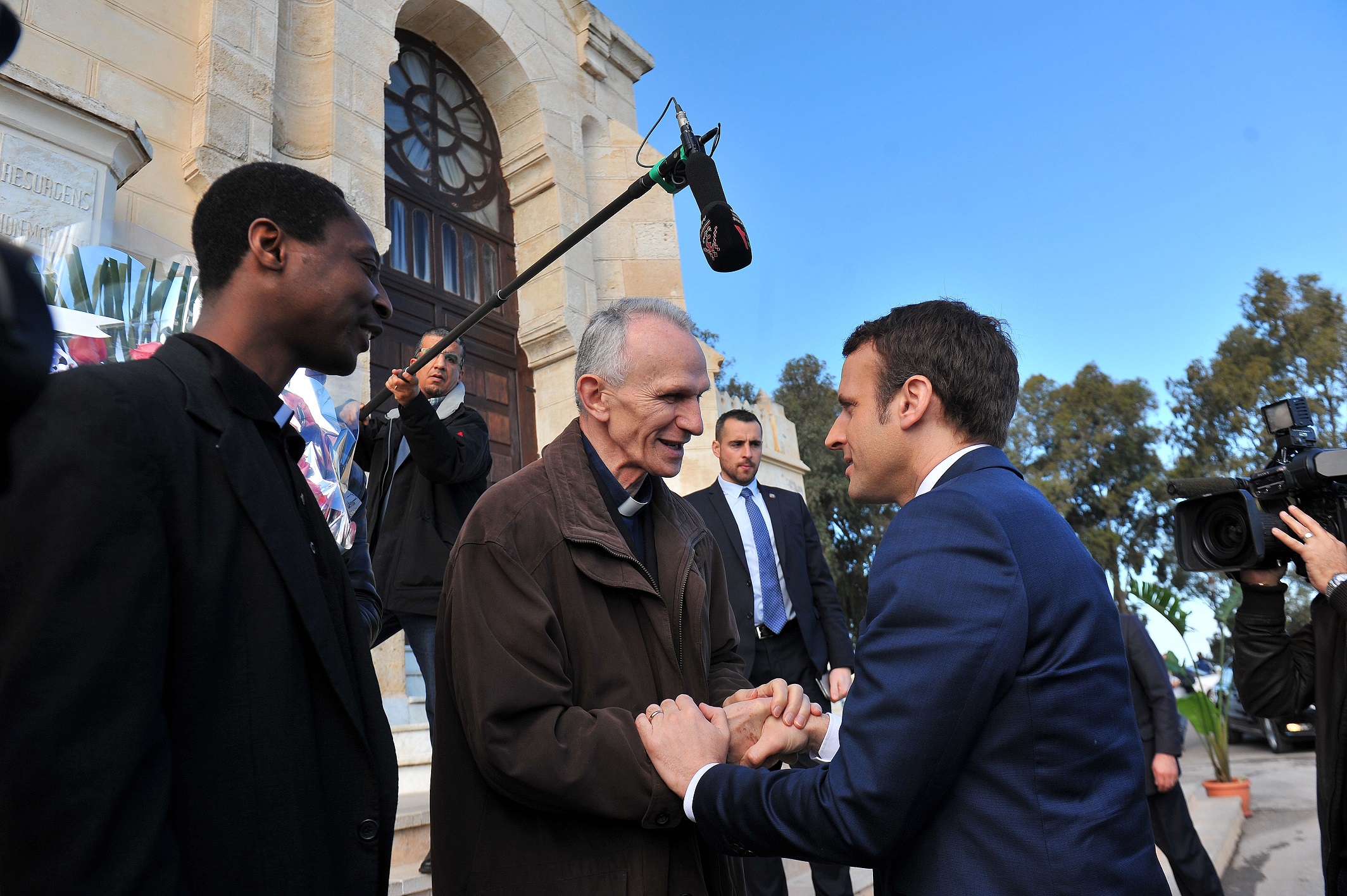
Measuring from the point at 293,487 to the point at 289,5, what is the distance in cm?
705

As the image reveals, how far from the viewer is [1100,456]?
34125 millimetres

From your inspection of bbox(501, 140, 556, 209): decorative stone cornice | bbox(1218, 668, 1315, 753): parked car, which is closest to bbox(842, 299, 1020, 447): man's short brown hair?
bbox(501, 140, 556, 209): decorative stone cornice

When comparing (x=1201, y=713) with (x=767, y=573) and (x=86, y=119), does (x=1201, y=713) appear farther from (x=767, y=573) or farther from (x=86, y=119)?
(x=86, y=119)

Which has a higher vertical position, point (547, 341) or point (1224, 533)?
point (547, 341)

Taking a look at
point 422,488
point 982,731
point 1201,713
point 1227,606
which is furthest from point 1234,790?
point 982,731

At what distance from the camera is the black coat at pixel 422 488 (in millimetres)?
4410

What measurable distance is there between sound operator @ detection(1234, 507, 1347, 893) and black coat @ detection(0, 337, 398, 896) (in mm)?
2863

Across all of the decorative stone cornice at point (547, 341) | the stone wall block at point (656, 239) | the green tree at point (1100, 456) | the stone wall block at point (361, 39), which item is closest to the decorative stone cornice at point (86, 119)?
the stone wall block at point (361, 39)

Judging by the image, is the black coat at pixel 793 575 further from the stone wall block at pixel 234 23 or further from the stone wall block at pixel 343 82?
the stone wall block at pixel 234 23

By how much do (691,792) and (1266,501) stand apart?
2447 mm

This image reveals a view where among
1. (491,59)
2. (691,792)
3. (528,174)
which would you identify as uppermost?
(491,59)

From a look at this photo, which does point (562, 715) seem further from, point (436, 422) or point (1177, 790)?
point (1177, 790)

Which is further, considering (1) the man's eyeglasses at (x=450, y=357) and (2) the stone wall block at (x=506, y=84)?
(2) the stone wall block at (x=506, y=84)

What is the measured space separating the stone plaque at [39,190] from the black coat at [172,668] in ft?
10.2
